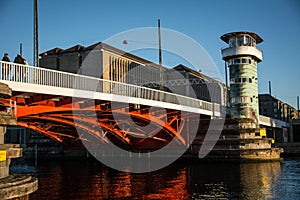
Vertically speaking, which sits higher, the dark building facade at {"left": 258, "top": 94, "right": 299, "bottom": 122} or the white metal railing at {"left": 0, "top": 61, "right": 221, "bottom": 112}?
the dark building facade at {"left": 258, "top": 94, "right": 299, "bottom": 122}

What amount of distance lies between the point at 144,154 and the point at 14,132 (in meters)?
43.1

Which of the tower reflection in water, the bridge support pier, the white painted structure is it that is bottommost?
the tower reflection in water

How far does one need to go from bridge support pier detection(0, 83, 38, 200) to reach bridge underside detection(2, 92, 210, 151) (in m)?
8.44

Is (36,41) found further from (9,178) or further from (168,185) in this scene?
(168,185)

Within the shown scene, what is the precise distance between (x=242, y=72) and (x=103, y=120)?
2360cm

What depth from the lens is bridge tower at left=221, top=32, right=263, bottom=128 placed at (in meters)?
53.2

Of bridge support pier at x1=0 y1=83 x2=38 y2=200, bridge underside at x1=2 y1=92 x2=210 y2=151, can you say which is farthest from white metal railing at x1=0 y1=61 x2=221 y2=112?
bridge support pier at x1=0 y1=83 x2=38 y2=200

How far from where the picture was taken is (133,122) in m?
41.1

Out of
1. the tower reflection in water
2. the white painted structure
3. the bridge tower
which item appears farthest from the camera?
the bridge tower

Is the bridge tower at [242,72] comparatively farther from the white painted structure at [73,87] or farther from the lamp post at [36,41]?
the lamp post at [36,41]

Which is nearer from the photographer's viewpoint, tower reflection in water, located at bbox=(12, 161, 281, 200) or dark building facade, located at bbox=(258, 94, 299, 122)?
tower reflection in water, located at bbox=(12, 161, 281, 200)

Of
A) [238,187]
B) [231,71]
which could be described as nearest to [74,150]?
[231,71]

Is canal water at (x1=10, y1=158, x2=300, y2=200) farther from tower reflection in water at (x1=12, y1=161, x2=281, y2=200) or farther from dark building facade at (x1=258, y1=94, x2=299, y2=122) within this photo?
dark building facade at (x1=258, y1=94, x2=299, y2=122)

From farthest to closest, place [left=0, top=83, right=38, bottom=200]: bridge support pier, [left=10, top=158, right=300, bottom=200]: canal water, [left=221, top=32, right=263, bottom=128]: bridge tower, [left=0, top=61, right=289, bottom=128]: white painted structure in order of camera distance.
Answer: [left=221, top=32, right=263, bottom=128]: bridge tower, [left=10, top=158, right=300, bottom=200]: canal water, [left=0, top=61, right=289, bottom=128]: white painted structure, [left=0, top=83, right=38, bottom=200]: bridge support pier
